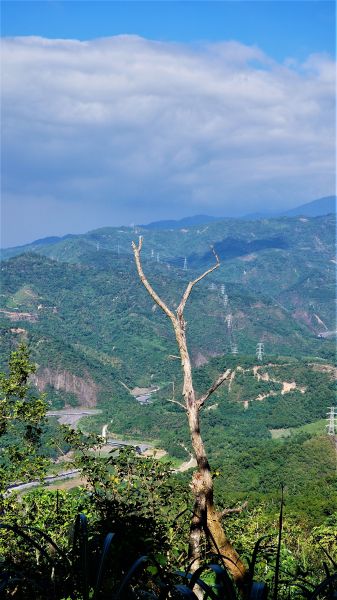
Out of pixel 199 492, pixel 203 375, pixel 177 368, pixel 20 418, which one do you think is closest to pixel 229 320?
pixel 177 368

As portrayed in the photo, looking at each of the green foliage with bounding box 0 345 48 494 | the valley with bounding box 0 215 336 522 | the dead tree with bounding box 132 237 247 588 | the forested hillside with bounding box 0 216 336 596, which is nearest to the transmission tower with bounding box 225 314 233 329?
the forested hillside with bounding box 0 216 336 596

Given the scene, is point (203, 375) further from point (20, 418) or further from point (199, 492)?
point (199, 492)

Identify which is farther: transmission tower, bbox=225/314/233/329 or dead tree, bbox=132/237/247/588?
transmission tower, bbox=225/314/233/329

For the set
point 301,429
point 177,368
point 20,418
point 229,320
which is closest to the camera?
point 20,418

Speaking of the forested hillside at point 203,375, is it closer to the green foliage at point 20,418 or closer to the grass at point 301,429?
the grass at point 301,429

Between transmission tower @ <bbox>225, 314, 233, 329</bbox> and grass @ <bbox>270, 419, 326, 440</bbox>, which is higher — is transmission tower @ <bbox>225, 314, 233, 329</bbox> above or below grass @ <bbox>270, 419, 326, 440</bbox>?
above

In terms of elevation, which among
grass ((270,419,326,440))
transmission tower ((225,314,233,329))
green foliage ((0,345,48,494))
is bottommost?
grass ((270,419,326,440))

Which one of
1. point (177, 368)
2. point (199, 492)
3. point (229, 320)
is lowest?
point (177, 368)

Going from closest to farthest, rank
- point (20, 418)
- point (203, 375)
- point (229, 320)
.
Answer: point (20, 418) < point (203, 375) < point (229, 320)

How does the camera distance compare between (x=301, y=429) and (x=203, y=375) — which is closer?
(x=301, y=429)

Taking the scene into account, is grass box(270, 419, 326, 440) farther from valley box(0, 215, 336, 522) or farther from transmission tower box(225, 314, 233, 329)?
transmission tower box(225, 314, 233, 329)

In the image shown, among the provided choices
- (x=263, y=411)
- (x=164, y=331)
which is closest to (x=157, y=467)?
(x=263, y=411)

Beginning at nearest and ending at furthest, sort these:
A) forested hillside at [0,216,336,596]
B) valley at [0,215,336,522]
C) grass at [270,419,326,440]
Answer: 1. forested hillside at [0,216,336,596]
2. valley at [0,215,336,522]
3. grass at [270,419,326,440]

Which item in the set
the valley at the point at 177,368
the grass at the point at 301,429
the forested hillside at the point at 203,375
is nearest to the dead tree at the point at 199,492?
the forested hillside at the point at 203,375
